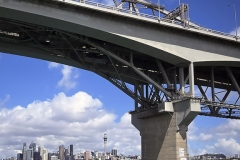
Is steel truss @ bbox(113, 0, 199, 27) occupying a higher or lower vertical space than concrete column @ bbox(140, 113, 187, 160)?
higher

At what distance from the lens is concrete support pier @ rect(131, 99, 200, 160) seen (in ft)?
138

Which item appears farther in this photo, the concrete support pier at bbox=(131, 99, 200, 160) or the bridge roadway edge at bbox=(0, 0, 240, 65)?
the concrete support pier at bbox=(131, 99, 200, 160)

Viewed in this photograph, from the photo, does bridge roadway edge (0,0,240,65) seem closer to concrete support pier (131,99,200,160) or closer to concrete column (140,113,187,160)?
concrete support pier (131,99,200,160)

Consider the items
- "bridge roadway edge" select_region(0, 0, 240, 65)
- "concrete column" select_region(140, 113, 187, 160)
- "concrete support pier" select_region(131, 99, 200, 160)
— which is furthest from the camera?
"concrete column" select_region(140, 113, 187, 160)

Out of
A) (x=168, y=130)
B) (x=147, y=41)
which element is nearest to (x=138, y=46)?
(x=147, y=41)

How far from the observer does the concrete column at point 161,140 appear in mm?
42406

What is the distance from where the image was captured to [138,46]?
4119 cm

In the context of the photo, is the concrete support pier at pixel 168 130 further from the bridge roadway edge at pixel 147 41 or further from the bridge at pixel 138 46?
the bridge roadway edge at pixel 147 41

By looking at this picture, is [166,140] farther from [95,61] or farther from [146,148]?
[95,61]

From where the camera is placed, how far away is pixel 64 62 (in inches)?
1927

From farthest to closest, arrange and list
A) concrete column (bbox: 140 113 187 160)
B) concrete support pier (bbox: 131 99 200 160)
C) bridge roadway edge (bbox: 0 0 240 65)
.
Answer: concrete column (bbox: 140 113 187 160), concrete support pier (bbox: 131 99 200 160), bridge roadway edge (bbox: 0 0 240 65)

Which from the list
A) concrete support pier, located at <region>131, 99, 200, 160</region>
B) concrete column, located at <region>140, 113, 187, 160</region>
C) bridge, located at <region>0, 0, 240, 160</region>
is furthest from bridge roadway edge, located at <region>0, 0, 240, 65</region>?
concrete column, located at <region>140, 113, 187, 160</region>

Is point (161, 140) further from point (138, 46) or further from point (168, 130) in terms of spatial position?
point (138, 46)

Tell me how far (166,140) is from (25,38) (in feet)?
71.7
